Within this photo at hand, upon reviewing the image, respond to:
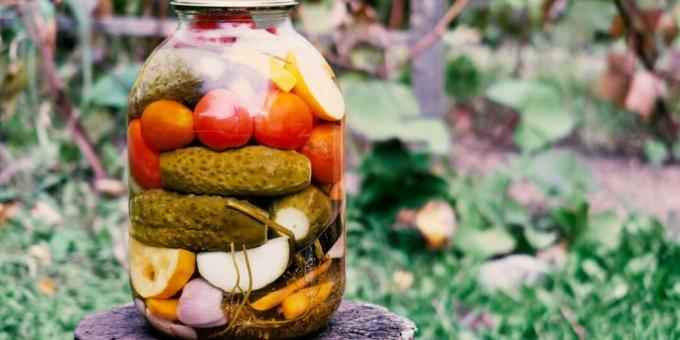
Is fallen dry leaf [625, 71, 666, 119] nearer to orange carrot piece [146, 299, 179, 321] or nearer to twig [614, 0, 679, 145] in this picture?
twig [614, 0, 679, 145]

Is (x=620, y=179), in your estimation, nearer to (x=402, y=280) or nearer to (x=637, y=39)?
(x=637, y=39)

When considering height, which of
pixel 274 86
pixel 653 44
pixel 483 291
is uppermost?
pixel 274 86

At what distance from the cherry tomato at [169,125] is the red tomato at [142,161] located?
0.09ft

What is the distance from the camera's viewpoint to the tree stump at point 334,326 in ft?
7.07

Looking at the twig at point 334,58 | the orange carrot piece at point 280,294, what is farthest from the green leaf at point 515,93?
the orange carrot piece at point 280,294

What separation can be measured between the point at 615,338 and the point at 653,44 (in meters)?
1.69

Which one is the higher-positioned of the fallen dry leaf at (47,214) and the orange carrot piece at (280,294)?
the orange carrot piece at (280,294)

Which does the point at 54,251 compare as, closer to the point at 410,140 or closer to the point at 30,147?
the point at 30,147

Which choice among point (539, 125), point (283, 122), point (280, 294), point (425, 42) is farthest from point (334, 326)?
point (425, 42)

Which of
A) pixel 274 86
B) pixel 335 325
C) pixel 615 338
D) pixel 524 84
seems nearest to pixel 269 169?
pixel 274 86

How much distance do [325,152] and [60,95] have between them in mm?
2447

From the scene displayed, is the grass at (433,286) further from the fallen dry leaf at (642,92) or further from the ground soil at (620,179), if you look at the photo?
the ground soil at (620,179)

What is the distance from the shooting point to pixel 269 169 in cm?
196

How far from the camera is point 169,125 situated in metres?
1.96
